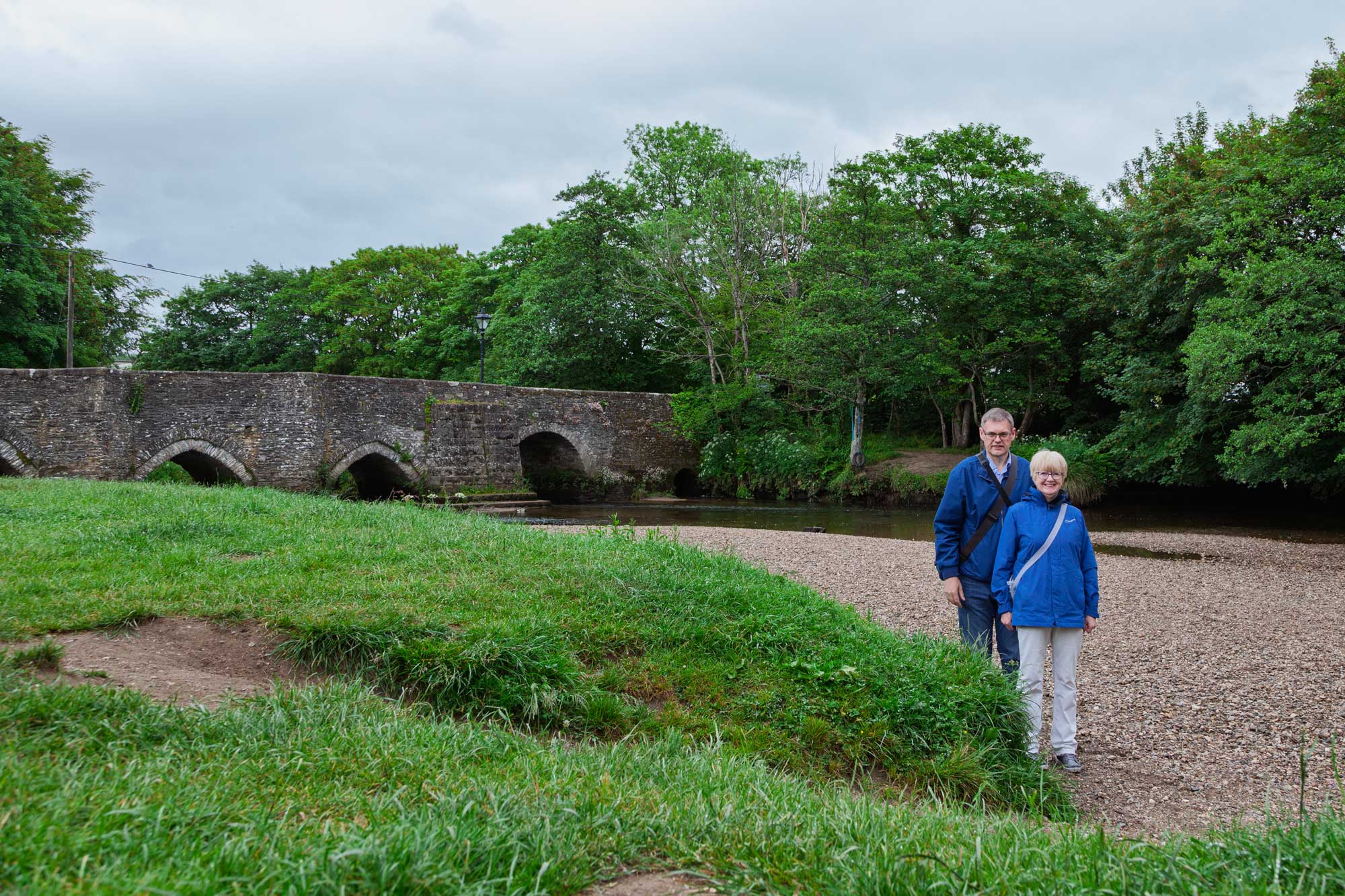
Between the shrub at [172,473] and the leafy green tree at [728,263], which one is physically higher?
the leafy green tree at [728,263]

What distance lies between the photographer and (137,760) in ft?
7.56

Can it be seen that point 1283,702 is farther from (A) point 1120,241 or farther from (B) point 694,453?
(B) point 694,453

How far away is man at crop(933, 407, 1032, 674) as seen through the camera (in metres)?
4.75

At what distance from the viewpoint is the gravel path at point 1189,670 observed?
13.8 feet

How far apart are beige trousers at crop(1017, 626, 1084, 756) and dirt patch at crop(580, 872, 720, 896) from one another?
9.62 feet

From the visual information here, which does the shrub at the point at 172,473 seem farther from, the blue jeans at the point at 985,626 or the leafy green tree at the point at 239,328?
the blue jeans at the point at 985,626

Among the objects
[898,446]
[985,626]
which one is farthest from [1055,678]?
[898,446]

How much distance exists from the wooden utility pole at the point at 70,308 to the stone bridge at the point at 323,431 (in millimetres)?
6898

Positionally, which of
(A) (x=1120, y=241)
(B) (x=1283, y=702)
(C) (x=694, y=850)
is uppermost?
(A) (x=1120, y=241)

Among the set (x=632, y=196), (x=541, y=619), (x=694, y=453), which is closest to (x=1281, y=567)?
(x=541, y=619)

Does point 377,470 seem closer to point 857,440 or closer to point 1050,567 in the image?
point 857,440

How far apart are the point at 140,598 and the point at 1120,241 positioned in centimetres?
2531

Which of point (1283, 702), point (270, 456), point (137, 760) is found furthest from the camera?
point (270, 456)

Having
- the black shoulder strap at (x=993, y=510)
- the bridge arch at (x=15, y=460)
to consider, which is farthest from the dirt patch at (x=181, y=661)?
the bridge arch at (x=15, y=460)
